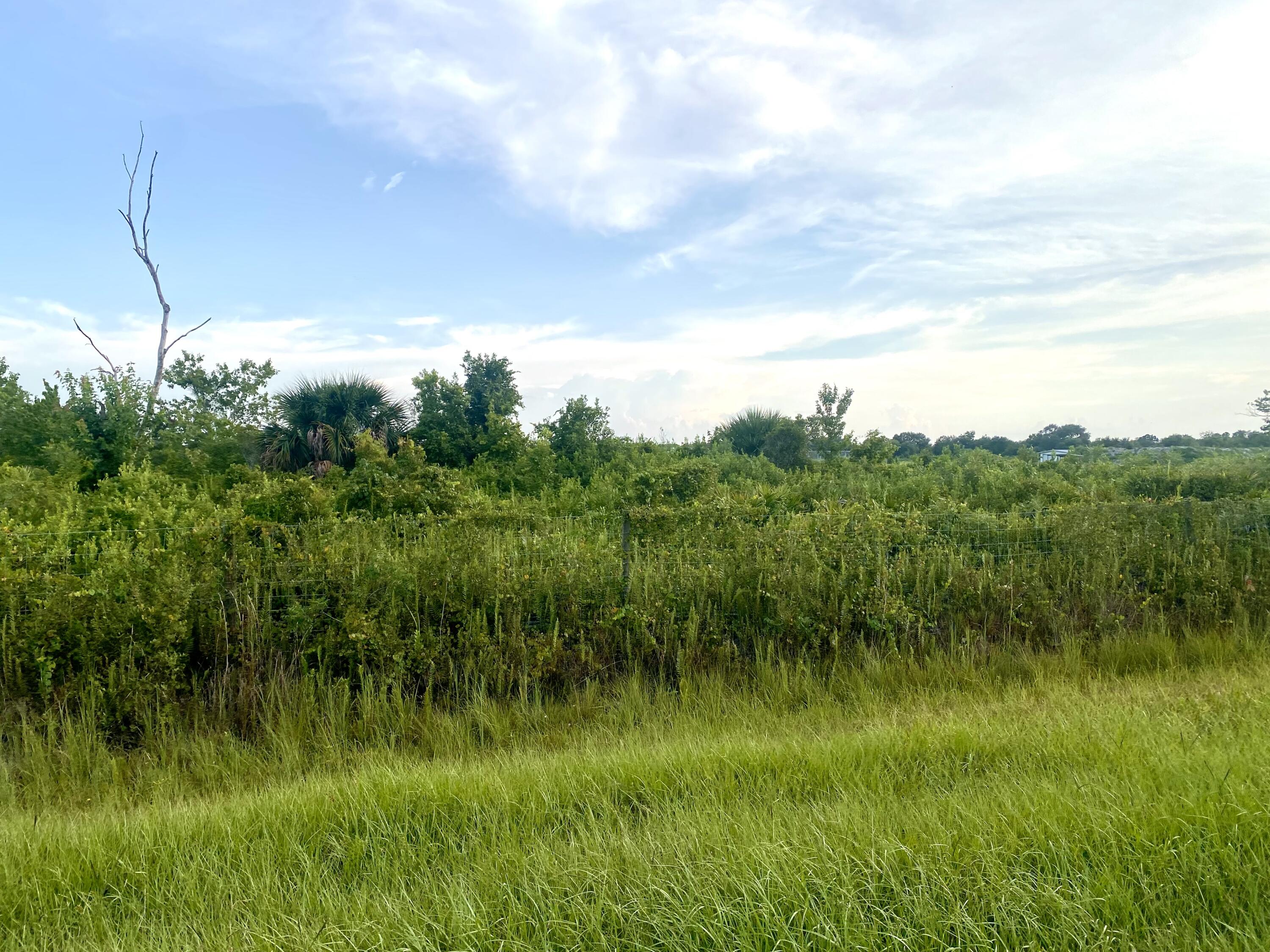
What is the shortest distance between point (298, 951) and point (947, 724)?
314 centimetres

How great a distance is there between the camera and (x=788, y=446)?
846 inches

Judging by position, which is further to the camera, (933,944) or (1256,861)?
(1256,861)

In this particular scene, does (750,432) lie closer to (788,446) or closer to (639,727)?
(788,446)

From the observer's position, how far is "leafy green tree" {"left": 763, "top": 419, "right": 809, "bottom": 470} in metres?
21.1

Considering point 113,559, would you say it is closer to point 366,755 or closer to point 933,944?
point 366,755

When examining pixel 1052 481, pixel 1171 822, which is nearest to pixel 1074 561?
pixel 1171 822

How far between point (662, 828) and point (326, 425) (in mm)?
15355

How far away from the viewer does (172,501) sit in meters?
11.6

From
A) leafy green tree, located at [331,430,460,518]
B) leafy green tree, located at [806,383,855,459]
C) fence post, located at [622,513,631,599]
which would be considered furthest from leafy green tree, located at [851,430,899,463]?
fence post, located at [622,513,631,599]

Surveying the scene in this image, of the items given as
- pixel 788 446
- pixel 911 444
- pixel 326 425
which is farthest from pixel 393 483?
pixel 911 444

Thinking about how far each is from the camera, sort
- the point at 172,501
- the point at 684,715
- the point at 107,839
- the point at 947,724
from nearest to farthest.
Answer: the point at 107,839
the point at 947,724
the point at 684,715
the point at 172,501

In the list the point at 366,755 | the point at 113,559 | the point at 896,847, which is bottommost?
the point at 366,755

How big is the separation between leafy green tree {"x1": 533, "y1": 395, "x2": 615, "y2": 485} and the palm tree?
11.9 ft

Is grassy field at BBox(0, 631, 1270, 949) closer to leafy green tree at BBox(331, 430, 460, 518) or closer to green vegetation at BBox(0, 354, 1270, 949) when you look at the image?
green vegetation at BBox(0, 354, 1270, 949)
